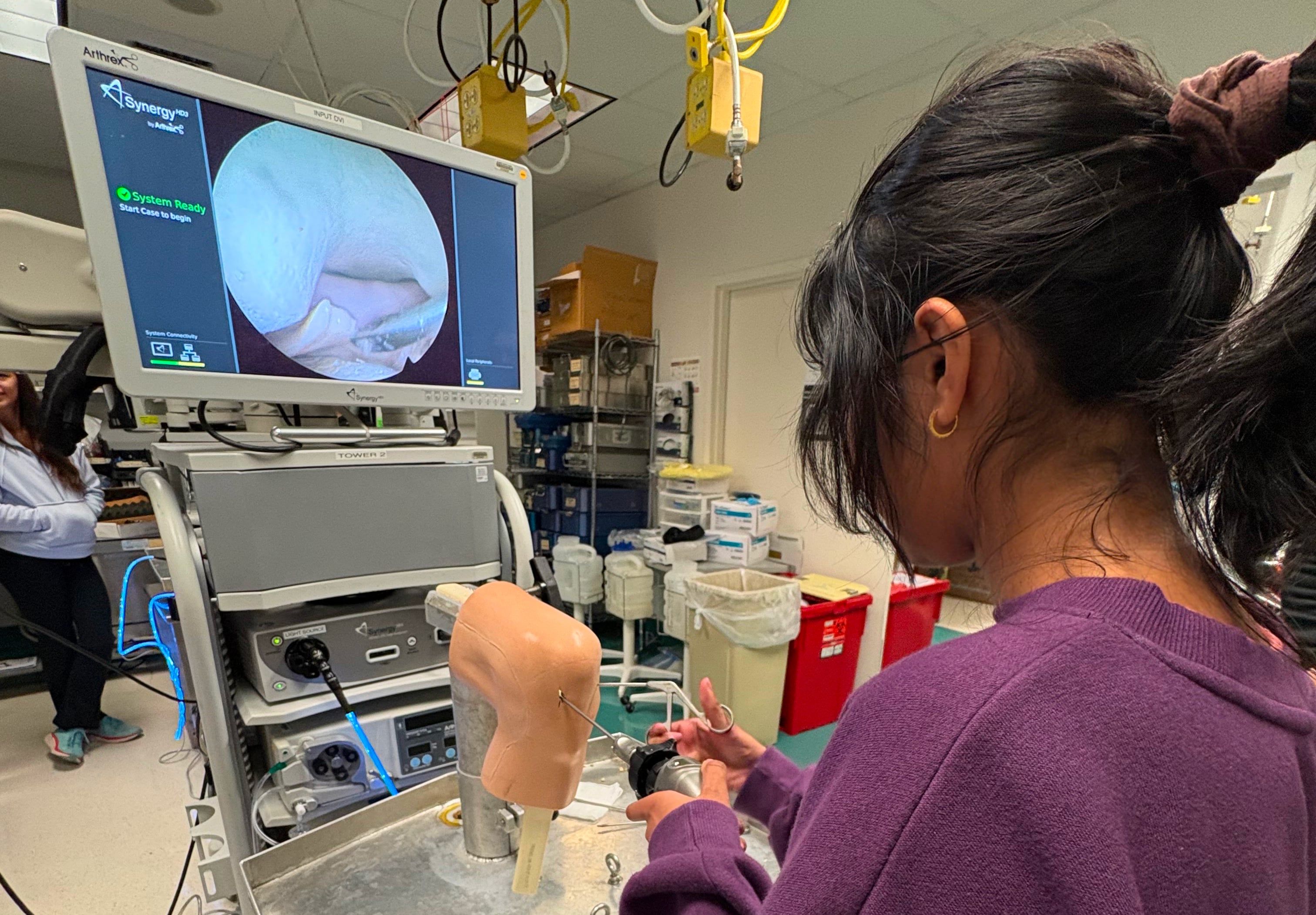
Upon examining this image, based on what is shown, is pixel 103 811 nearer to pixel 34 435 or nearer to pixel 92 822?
pixel 92 822

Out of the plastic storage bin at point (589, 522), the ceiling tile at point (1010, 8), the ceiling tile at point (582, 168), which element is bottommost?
the plastic storage bin at point (589, 522)

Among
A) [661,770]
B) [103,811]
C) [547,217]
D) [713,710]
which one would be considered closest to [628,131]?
[547,217]

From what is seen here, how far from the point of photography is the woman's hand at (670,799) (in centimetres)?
64

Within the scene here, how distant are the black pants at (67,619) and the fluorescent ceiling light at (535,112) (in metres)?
2.31

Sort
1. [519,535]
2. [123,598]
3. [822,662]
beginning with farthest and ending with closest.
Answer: [822,662], [123,598], [519,535]

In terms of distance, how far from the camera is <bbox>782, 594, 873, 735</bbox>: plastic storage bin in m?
2.30

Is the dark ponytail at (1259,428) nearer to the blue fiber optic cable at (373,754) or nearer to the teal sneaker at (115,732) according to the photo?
the blue fiber optic cable at (373,754)

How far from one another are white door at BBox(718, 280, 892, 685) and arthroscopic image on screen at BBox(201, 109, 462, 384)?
186 cm

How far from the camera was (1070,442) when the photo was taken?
1.30 ft

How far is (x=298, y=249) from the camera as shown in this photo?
78cm

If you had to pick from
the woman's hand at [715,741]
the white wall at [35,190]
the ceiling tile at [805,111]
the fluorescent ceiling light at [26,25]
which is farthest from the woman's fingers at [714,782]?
the white wall at [35,190]

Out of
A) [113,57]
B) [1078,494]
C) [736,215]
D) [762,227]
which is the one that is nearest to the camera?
[1078,494]

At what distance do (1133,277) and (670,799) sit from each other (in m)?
0.63

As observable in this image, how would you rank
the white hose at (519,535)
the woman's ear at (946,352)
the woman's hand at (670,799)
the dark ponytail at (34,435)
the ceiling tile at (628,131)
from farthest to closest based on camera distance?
1. the ceiling tile at (628,131)
2. the dark ponytail at (34,435)
3. the white hose at (519,535)
4. the woman's hand at (670,799)
5. the woman's ear at (946,352)
